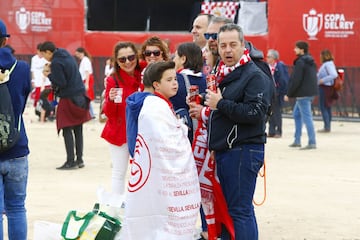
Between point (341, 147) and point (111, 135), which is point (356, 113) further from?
point (111, 135)

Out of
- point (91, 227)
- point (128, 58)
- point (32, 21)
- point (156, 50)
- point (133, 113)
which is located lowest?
point (91, 227)

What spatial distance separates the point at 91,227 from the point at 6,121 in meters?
1.05

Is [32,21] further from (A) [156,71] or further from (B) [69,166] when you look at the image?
(A) [156,71]

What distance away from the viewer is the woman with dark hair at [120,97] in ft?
27.6

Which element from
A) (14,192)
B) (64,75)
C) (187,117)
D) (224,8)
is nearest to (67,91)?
(64,75)

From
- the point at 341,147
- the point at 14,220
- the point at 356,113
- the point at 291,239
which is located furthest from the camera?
the point at 356,113

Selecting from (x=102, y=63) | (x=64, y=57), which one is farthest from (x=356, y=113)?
(x=64, y=57)

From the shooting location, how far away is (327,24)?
20.8 metres

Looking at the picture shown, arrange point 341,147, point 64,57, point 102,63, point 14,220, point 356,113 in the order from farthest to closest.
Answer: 1. point 102,63
2. point 356,113
3. point 341,147
4. point 64,57
5. point 14,220

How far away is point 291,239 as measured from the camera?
8.32 metres

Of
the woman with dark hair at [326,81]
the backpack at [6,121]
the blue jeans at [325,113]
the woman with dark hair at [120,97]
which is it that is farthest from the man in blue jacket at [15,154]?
the woman with dark hair at [326,81]

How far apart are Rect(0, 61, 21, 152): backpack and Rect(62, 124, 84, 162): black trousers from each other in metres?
6.32

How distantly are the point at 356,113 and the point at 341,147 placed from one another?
519cm

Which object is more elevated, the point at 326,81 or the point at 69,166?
the point at 326,81
